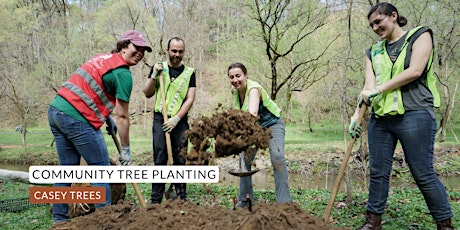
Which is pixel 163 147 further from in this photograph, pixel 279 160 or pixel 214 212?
pixel 214 212

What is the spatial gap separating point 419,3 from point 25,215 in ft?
39.4

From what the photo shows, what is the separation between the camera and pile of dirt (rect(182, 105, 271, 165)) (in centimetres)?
241

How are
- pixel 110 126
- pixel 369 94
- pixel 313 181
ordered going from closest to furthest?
pixel 369 94, pixel 110 126, pixel 313 181

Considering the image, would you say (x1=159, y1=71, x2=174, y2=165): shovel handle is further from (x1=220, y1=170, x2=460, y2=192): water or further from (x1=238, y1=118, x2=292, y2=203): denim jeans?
(x1=220, y1=170, x2=460, y2=192): water

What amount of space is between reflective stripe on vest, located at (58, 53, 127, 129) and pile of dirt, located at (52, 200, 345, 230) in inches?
33.4

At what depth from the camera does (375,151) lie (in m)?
2.62

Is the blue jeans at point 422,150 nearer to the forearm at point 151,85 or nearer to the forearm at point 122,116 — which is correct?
the forearm at point 122,116

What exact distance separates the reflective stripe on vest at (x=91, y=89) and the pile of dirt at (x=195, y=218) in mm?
849

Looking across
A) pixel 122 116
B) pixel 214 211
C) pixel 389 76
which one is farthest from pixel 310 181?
pixel 214 211
